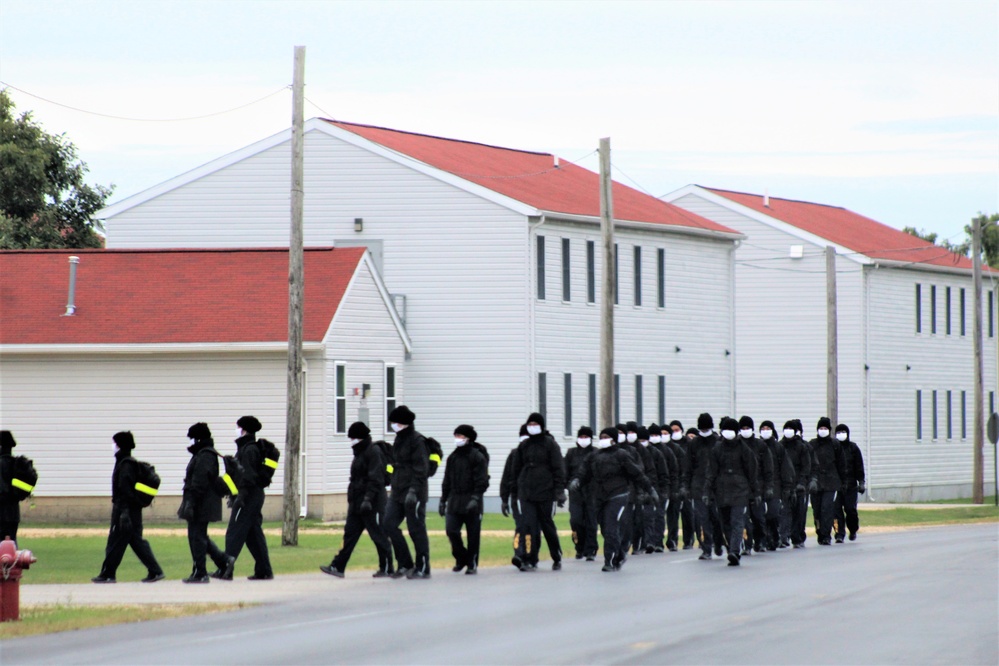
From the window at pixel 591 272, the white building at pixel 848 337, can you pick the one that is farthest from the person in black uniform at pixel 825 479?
the white building at pixel 848 337

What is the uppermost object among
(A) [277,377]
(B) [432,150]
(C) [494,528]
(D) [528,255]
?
(B) [432,150]

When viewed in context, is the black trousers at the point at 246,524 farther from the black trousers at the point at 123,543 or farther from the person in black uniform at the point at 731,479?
the person in black uniform at the point at 731,479

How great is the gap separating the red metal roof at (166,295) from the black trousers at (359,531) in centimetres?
1276

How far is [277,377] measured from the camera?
33.5 meters

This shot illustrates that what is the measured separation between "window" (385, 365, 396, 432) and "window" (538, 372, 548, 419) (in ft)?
15.5

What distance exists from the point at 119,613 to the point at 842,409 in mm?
39527

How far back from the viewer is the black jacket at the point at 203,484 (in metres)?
19.4

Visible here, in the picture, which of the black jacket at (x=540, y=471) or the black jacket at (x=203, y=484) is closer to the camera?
the black jacket at (x=203, y=484)

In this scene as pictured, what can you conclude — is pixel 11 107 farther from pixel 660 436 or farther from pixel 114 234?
pixel 660 436

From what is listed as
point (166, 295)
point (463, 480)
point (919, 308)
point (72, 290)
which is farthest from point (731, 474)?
point (919, 308)

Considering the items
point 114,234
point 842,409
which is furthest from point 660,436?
point 842,409

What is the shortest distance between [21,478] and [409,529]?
4541 millimetres

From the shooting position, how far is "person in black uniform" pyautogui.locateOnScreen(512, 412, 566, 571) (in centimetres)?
2192

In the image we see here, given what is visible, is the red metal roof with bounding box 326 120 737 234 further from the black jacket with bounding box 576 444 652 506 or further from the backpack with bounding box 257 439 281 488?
the backpack with bounding box 257 439 281 488
